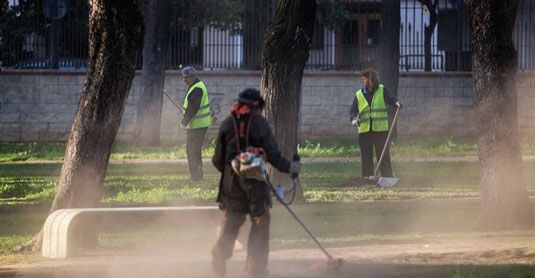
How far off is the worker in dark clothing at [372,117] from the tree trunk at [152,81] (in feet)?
33.3

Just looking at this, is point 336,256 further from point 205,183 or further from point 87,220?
point 205,183

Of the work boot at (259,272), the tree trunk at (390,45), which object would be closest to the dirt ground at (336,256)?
the work boot at (259,272)

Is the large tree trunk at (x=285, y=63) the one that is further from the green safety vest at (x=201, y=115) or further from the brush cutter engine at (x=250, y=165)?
the brush cutter engine at (x=250, y=165)

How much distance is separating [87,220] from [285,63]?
14.3 ft

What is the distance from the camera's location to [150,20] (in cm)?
2731

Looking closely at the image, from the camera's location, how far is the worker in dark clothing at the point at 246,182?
372 inches

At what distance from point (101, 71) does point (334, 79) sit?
17111 millimetres

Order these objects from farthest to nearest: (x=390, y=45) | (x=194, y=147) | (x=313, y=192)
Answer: (x=390, y=45) → (x=194, y=147) → (x=313, y=192)

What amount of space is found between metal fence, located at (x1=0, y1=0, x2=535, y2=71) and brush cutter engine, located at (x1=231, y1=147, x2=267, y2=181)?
18674 millimetres

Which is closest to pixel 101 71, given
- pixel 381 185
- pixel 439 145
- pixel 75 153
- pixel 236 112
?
pixel 75 153

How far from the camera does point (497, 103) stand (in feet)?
41.8

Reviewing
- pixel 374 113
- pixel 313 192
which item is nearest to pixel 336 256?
pixel 313 192

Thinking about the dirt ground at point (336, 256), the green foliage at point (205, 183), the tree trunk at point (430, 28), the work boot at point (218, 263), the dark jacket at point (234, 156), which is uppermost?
the tree trunk at point (430, 28)

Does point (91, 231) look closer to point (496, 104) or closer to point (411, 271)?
point (411, 271)
